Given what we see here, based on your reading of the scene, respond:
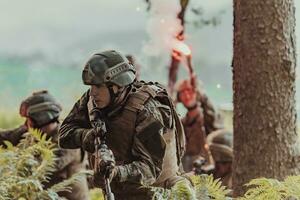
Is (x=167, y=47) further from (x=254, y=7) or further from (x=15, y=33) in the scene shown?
(x=254, y=7)

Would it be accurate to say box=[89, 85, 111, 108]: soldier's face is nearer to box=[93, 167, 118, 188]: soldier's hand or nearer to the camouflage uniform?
box=[93, 167, 118, 188]: soldier's hand

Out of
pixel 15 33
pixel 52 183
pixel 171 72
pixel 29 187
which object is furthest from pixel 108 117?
pixel 15 33

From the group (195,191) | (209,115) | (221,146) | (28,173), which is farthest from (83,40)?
(195,191)

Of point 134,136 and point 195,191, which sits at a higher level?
point 134,136

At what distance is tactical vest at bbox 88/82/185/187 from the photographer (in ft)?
5.49

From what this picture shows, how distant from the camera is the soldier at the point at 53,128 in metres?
2.52

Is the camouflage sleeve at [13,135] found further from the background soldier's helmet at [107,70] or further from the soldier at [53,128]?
the background soldier's helmet at [107,70]

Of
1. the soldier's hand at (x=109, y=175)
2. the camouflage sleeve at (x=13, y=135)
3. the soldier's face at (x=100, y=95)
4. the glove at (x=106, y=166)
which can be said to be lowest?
the camouflage sleeve at (x=13, y=135)

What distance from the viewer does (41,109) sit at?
8.31ft

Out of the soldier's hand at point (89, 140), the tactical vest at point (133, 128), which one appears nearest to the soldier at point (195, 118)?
the tactical vest at point (133, 128)

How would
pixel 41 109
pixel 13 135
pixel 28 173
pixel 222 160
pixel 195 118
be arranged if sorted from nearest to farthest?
pixel 28 173
pixel 41 109
pixel 13 135
pixel 222 160
pixel 195 118

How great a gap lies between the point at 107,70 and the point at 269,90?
719mm

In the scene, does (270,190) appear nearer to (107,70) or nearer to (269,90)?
(107,70)

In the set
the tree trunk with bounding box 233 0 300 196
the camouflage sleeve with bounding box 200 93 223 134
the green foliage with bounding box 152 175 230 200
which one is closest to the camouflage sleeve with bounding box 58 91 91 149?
the green foliage with bounding box 152 175 230 200
